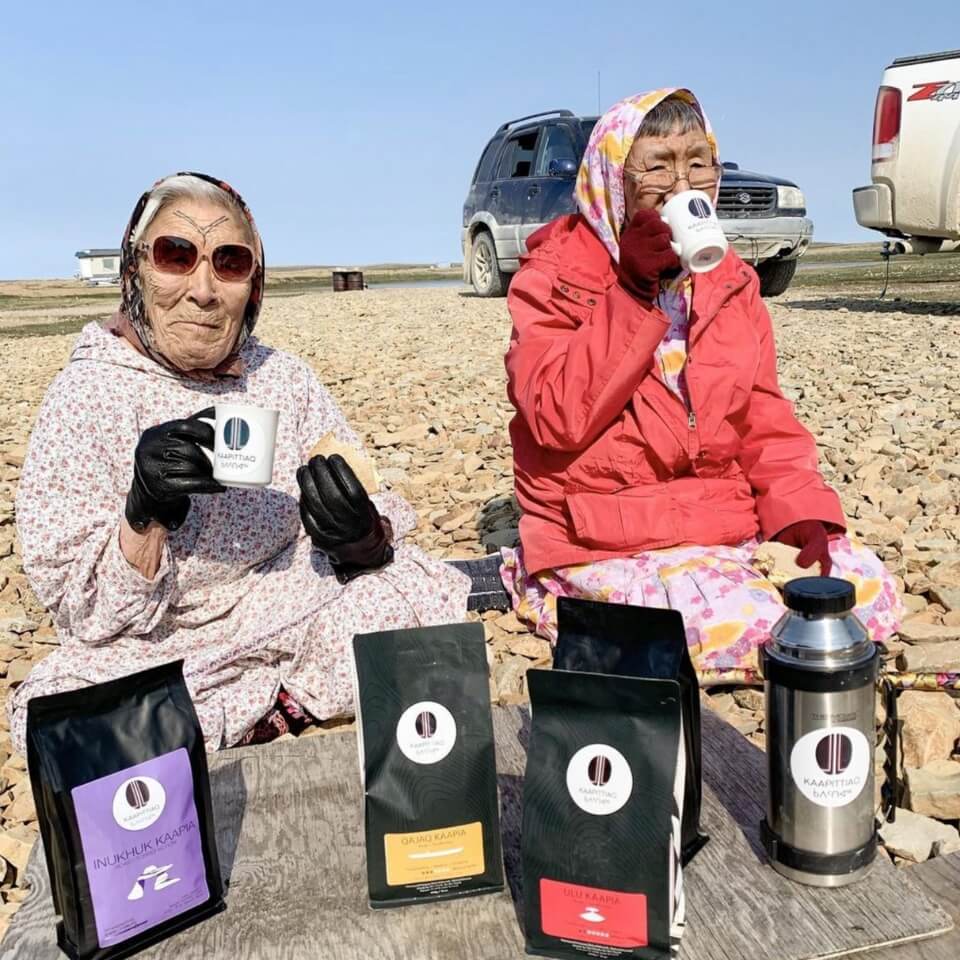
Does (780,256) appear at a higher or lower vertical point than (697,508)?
higher

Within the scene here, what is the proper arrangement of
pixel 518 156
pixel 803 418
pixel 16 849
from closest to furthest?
pixel 16 849, pixel 803 418, pixel 518 156

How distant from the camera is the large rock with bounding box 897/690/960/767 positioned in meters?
2.68

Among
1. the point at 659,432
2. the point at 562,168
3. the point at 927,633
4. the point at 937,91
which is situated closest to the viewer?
the point at 659,432

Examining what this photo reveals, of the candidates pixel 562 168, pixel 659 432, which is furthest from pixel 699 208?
pixel 562 168

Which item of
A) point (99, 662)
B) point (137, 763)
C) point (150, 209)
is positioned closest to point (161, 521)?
point (99, 662)

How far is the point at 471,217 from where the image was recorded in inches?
559

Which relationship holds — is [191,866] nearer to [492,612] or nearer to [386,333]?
[492,612]

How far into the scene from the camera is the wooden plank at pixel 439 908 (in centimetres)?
161

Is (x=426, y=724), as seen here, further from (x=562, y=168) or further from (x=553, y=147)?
(x=553, y=147)

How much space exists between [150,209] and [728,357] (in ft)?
5.35

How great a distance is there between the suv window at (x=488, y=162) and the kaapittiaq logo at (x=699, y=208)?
11501mm

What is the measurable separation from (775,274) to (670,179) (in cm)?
A: 1063

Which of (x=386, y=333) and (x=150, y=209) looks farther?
(x=386, y=333)

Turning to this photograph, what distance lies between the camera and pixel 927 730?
2703 mm
